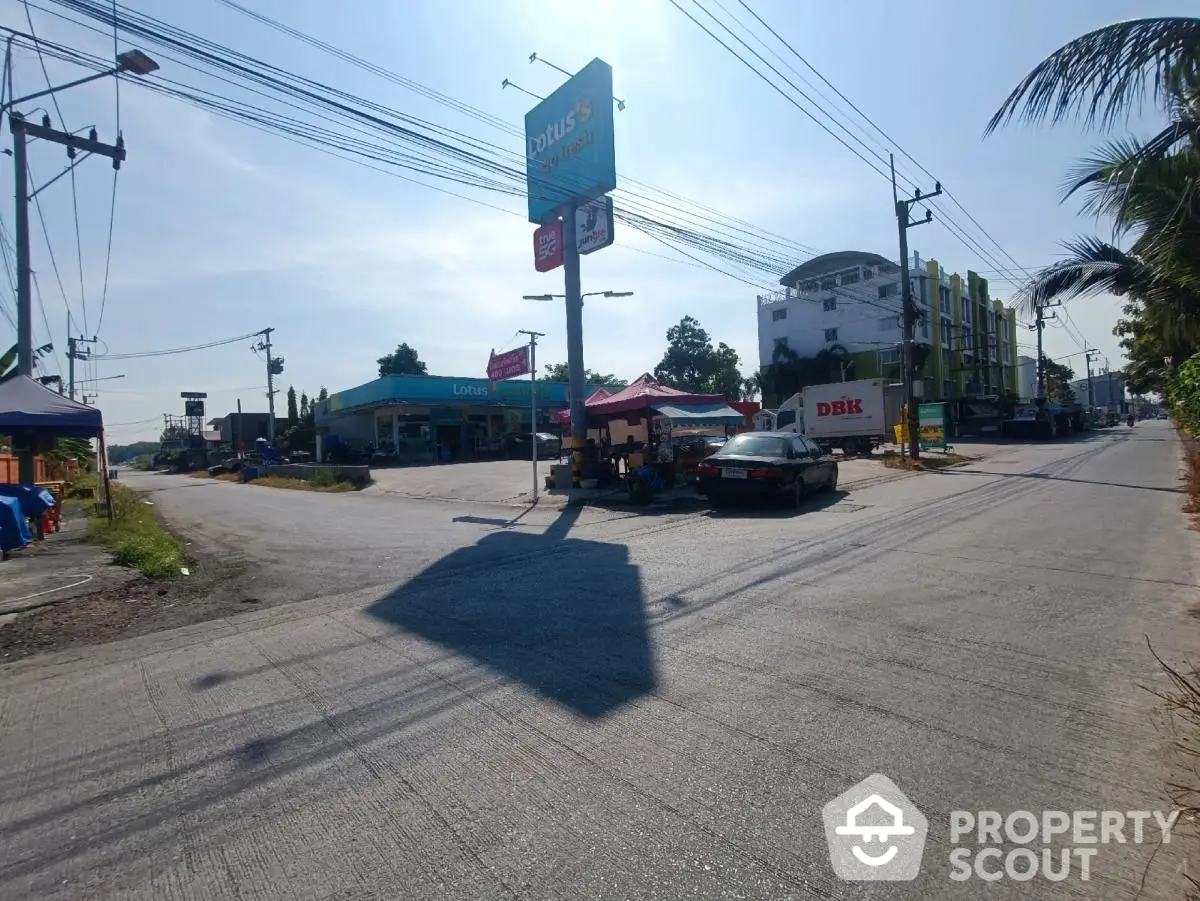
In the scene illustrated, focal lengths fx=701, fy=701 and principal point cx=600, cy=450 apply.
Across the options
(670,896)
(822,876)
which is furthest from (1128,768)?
(670,896)

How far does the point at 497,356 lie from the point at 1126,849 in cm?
1732

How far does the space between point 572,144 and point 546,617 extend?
14975mm

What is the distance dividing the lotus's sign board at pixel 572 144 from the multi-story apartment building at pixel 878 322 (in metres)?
38.3

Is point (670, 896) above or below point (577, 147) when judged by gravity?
below

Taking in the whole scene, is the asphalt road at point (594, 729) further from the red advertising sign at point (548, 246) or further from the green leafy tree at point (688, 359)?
the green leafy tree at point (688, 359)

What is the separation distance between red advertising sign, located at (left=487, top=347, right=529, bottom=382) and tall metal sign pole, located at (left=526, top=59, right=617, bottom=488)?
1315 millimetres

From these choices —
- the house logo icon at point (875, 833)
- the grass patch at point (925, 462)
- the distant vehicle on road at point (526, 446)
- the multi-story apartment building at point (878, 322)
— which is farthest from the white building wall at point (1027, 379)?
the house logo icon at point (875, 833)

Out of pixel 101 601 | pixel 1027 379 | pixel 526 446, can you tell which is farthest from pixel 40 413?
pixel 1027 379

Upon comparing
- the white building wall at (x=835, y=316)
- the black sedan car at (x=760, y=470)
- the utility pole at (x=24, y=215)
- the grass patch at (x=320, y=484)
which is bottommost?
the grass patch at (x=320, y=484)

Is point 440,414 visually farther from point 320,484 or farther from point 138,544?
point 138,544

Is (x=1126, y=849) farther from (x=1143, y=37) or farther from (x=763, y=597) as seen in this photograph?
(x=1143, y=37)

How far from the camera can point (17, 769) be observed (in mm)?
3709

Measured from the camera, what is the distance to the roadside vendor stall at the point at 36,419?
38.0 feet

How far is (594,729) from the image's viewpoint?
3781 mm
